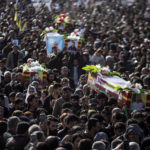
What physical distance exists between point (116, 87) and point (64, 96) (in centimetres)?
109

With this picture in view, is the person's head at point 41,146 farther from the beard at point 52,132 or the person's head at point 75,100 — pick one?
the person's head at point 75,100

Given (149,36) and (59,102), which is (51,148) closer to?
(59,102)

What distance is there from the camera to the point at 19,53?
53.6 ft

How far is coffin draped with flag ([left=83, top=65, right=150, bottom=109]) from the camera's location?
1035cm

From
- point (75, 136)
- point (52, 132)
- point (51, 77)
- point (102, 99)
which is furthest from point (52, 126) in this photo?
point (51, 77)

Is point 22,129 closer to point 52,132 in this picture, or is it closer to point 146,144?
point 52,132

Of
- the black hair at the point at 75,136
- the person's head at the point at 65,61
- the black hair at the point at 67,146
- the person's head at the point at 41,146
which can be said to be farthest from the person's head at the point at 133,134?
the person's head at the point at 65,61

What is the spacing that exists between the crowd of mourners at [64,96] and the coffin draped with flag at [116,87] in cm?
16

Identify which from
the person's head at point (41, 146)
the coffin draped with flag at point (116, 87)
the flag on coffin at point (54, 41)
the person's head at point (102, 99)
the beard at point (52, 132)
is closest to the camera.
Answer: the person's head at point (41, 146)

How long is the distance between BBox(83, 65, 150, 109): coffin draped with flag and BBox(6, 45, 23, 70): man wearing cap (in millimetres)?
4259

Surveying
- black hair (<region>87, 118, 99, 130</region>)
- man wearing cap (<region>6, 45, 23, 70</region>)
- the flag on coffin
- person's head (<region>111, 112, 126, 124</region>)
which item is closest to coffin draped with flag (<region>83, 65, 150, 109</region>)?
person's head (<region>111, 112, 126, 124</region>)

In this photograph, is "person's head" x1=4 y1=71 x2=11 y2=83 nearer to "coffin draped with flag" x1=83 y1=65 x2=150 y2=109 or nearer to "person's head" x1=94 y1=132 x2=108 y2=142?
"coffin draped with flag" x1=83 y1=65 x2=150 y2=109

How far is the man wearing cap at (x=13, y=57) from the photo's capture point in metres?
16.1

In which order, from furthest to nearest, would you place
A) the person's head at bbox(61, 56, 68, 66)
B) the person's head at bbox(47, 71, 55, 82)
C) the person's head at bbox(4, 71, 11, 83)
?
the person's head at bbox(61, 56, 68, 66) < the person's head at bbox(47, 71, 55, 82) < the person's head at bbox(4, 71, 11, 83)
